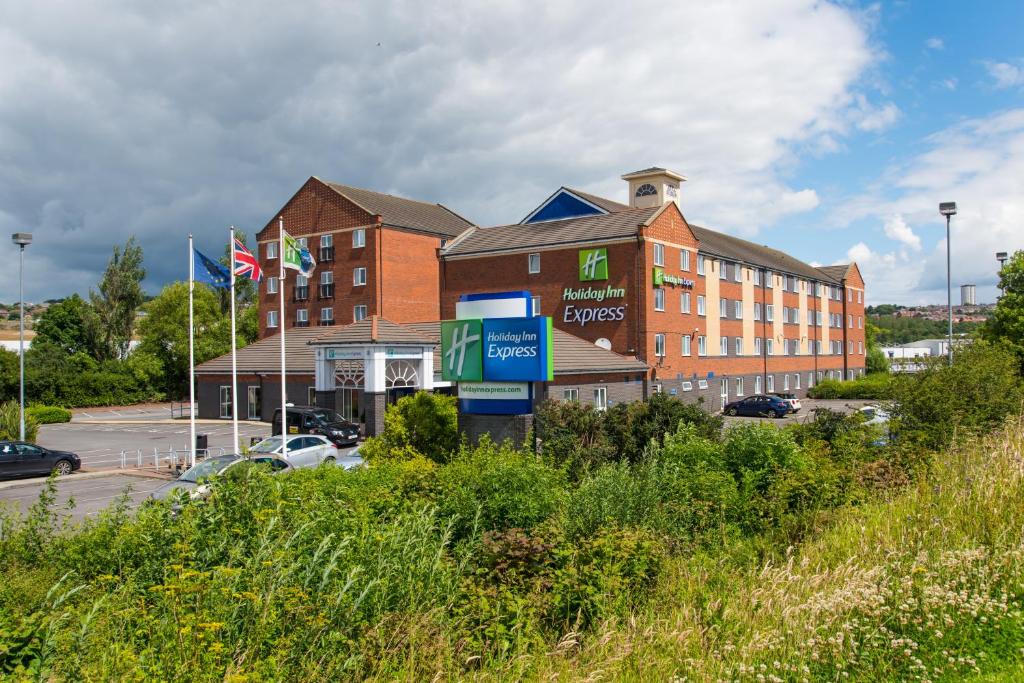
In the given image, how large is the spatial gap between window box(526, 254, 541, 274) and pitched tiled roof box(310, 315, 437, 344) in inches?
463

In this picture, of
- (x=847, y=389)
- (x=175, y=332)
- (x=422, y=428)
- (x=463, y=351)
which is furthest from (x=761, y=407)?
(x=175, y=332)

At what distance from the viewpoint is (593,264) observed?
43.8 metres

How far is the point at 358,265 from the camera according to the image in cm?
5178

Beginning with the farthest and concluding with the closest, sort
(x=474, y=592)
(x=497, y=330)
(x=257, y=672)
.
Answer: (x=497, y=330)
(x=474, y=592)
(x=257, y=672)

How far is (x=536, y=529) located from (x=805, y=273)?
64589 mm

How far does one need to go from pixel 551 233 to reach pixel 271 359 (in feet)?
60.6

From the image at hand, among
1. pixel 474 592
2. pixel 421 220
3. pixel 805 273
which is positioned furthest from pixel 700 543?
pixel 805 273

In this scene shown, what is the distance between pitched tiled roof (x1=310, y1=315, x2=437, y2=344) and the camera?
34.0m

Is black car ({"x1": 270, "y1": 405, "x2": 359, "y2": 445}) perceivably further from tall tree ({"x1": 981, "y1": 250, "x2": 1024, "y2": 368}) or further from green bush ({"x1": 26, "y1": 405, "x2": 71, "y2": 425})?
tall tree ({"x1": 981, "y1": 250, "x2": 1024, "y2": 368})

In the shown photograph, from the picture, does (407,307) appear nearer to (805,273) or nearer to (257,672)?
(805,273)

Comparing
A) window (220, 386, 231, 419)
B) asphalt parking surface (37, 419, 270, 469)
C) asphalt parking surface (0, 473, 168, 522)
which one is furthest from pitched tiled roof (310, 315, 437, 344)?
window (220, 386, 231, 419)

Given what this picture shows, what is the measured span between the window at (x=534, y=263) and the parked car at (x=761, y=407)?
1495 cm

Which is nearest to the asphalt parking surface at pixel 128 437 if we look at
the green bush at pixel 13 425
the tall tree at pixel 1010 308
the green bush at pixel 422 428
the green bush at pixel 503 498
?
the green bush at pixel 13 425

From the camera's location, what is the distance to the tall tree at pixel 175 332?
215 feet
